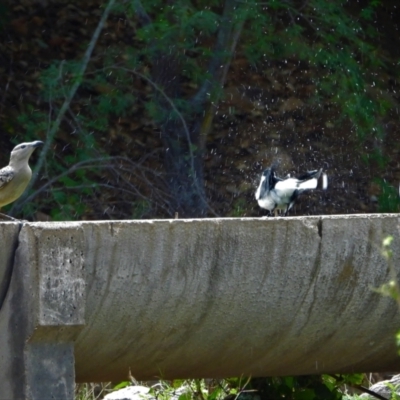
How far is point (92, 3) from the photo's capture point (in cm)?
1198

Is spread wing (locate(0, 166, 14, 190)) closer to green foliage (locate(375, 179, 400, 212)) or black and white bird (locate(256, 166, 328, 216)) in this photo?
black and white bird (locate(256, 166, 328, 216))

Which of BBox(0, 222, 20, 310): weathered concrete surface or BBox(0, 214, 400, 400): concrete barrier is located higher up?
BBox(0, 222, 20, 310): weathered concrete surface

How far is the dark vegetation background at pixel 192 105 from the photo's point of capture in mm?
9430

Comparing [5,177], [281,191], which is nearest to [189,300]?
[281,191]

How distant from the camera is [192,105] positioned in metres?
9.83

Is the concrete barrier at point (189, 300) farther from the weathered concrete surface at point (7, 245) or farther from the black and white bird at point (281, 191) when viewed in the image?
the black and white bird at point (281, 191)

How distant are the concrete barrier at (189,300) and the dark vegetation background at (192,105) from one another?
18.3 feet

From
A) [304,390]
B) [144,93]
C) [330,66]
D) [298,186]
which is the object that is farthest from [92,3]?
[304,390]

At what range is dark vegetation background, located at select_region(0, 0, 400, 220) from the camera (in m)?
9.43

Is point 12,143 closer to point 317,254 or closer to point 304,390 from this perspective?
point 304,390

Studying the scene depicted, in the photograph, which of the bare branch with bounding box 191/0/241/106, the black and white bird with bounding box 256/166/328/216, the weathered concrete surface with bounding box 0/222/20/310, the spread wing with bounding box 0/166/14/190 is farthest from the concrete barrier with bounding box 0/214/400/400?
the bare branch with bounding box 191/0/241/106

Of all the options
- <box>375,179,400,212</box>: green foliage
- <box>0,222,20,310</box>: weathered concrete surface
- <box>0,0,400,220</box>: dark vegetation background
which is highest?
<box>0,222,20,310</box>: weathered concrete surface

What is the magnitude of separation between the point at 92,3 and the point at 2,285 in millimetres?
9326

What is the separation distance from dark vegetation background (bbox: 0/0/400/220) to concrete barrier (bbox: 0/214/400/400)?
5.56 metres
